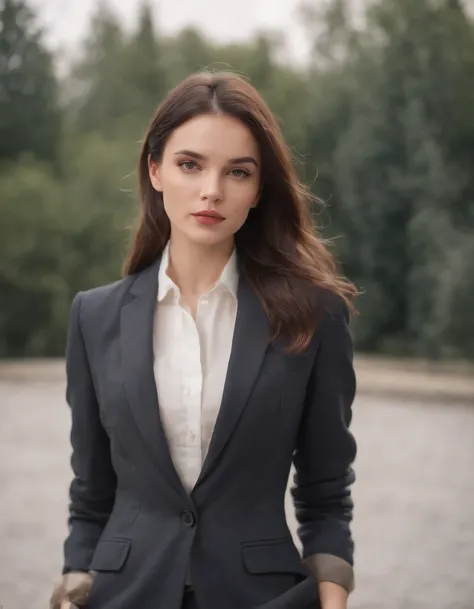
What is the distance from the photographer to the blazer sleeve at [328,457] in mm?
1071

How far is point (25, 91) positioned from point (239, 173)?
19.0 feet

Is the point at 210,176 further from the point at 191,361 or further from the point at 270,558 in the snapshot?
the point at 270,558

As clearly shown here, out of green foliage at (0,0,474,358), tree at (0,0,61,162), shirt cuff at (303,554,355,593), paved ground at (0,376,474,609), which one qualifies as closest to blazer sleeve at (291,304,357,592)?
shirt cuff at (303,554,355,593)

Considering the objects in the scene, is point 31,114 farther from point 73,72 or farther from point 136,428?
point 136,428

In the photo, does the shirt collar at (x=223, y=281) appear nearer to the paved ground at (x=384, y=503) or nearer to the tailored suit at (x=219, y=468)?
the tailored suit at (x=219, y=468)

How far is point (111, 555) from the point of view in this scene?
3.48 feet

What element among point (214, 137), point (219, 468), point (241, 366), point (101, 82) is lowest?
point (219, 468)

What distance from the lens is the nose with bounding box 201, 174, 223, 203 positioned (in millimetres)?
1043

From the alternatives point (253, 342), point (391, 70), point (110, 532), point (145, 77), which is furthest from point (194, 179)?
point (145, 77)

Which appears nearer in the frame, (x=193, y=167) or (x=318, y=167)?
(x=193, y=167)

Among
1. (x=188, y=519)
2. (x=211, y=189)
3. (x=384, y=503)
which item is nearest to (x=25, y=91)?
(x=384, y=503)

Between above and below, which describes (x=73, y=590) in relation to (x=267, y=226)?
below

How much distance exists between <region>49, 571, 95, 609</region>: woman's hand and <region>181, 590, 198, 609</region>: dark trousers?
118mm

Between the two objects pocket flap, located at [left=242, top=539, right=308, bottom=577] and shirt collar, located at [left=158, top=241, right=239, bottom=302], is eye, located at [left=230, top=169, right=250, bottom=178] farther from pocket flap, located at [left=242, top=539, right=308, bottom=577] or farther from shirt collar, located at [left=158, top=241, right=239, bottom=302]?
pocket flap, located at [left=242, top=539, right=308, bottom=577]
